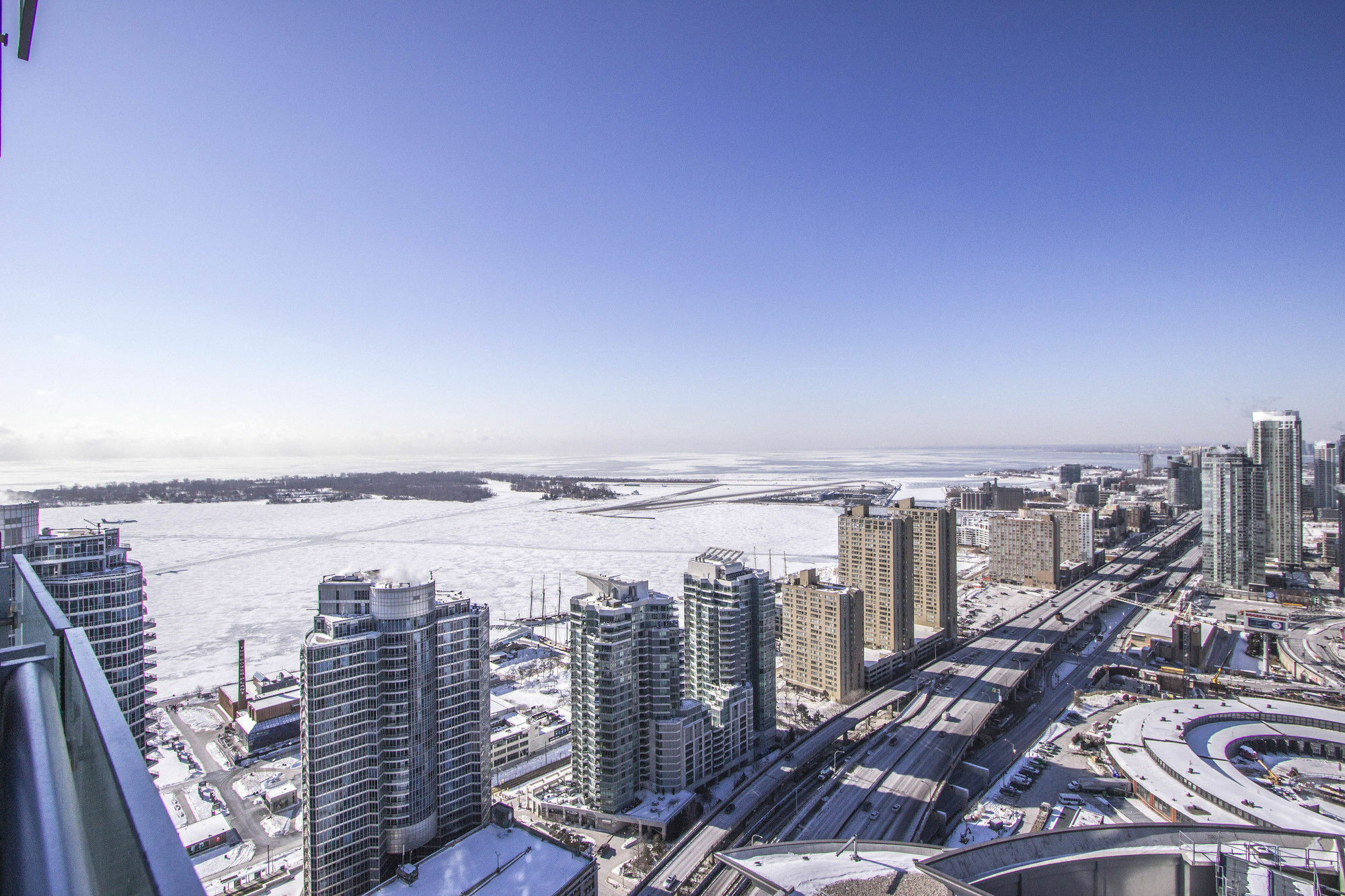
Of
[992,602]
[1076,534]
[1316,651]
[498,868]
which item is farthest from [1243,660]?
[498,868]

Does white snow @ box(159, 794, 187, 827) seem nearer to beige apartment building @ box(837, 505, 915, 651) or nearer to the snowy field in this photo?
the snowy field

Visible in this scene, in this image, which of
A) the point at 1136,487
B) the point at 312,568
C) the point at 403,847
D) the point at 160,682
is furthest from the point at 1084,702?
the point at 1136,487

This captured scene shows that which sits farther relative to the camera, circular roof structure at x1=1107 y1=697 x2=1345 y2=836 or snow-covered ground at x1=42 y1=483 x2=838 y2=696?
snow-covered ground at x1=42 y1=483 x2=838 y2=696

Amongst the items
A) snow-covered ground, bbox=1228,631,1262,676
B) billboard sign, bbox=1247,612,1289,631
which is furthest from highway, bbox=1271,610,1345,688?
snow-covered ground, bbox=1228,631,1262,676

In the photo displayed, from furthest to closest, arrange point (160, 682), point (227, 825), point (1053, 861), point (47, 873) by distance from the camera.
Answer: point (160, 682), point (227, 825), point (1053, 861), point (47, 873)

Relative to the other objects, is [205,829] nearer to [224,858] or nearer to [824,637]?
[224,858]

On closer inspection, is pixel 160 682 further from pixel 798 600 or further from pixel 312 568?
pixel 798 600
